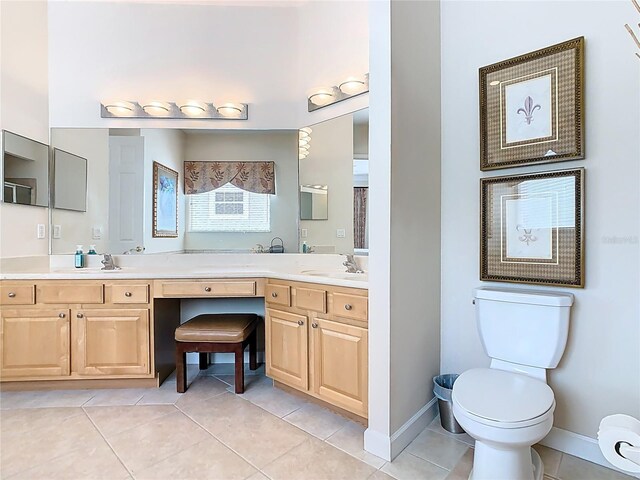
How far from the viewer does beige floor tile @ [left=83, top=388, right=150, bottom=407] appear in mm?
2143

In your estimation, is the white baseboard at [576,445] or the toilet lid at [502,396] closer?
the toilet lid at [502,396]

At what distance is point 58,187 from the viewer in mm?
2715

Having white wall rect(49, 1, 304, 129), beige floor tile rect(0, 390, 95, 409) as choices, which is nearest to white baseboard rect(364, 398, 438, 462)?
beige floor tile rect(0, 390, 95, 409)

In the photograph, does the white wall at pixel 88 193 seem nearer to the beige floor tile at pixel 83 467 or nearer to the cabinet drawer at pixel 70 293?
the cabinet drawer at pixel 70 293

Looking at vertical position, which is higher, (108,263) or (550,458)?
(108,263)

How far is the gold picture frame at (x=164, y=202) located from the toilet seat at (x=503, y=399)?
2343 mm

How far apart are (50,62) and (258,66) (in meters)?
1.64

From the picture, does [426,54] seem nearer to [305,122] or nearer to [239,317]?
[305,122]

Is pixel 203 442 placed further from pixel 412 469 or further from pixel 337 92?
pixel 337 92

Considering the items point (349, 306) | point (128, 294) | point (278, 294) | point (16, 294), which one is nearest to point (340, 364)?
point (349, 306)

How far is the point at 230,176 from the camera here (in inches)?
109

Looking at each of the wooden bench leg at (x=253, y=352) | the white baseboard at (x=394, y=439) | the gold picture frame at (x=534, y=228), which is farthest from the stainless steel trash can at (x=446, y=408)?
the wooden bench leg at (x=253, y=352)

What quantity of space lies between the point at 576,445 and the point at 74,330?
2.93 m

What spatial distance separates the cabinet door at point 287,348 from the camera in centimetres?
203
